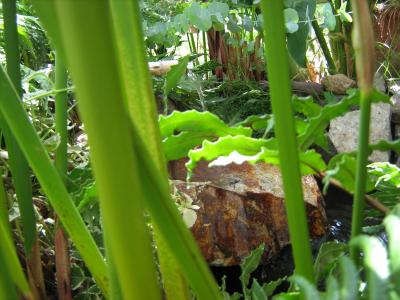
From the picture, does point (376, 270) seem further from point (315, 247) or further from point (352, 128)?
point (352, 128)

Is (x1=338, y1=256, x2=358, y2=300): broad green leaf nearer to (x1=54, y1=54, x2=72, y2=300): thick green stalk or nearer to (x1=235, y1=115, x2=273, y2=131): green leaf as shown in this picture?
(x1=235, y1=115, x2=273, y2=131): green leaf

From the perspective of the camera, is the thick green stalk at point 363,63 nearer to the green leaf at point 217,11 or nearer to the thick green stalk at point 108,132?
the thick green stalk at point 108,132

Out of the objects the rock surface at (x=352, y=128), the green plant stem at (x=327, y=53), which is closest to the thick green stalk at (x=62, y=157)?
the rock surface at (x=352, y=128)

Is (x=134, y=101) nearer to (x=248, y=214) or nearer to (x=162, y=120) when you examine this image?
(x=162, y=120)

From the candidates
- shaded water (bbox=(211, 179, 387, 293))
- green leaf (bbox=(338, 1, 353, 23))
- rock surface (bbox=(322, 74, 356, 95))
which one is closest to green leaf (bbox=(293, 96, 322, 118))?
shaded water (bbox=(211, 179, 387, 293))

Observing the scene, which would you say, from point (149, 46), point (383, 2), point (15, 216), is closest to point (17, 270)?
point (15, 216)
